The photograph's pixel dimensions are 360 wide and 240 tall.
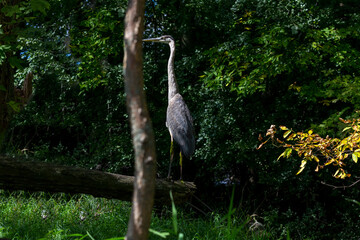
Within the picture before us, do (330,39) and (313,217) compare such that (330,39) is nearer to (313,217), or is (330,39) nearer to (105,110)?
(313,217)

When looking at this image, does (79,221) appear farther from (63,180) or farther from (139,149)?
(139,149)

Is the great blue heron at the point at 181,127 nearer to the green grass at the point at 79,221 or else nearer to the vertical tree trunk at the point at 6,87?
the green grass at the point at 79,221

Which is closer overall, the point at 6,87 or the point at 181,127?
the point at 6,87

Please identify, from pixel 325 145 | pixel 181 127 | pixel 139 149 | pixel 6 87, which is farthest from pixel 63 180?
pixel 139 149

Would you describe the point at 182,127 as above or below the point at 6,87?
below

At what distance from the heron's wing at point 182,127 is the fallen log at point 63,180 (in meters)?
0.71

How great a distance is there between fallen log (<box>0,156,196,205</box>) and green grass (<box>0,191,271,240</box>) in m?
0.37

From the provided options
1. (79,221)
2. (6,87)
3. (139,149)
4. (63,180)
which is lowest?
(79,221)

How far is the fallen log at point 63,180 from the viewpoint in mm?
3609

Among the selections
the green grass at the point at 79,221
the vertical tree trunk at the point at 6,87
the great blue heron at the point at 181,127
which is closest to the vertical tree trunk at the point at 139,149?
the green grass at the point at 79,221

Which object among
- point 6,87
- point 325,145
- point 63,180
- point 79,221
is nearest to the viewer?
point 63,180

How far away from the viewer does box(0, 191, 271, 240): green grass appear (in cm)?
427

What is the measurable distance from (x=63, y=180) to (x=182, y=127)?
1.68 m

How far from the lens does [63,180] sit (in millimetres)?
3818
